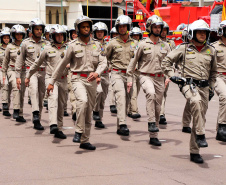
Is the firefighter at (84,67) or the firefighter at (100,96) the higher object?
the firefighter at (84,67)

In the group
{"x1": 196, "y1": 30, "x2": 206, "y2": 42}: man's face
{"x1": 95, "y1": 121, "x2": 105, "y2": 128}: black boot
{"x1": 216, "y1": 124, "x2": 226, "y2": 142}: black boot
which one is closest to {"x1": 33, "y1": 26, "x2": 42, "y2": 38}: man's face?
{"x1": 95, "y1": 121, "x2": 105, "y2": 128}: black boot

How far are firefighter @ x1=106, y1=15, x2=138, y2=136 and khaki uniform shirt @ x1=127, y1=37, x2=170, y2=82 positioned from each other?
67 cm

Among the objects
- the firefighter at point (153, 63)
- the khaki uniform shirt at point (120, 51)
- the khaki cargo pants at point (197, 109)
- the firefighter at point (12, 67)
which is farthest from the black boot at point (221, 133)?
the firefighter at point (12, 67)

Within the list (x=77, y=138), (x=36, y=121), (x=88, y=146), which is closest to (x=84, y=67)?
(x=77, y=138)

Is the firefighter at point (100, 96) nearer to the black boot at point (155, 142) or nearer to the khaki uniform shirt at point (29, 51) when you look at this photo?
the khaki uniform shirt at point (29, 51)

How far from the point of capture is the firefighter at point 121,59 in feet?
33.7

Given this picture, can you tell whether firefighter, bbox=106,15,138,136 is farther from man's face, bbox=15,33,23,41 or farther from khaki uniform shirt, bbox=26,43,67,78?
man's face, bbox=15,33,23,41

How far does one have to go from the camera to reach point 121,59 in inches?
424

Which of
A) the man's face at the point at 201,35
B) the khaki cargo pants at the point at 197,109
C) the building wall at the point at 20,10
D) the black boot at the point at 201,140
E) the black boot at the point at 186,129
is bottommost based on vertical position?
the black boot at the point at 186,129

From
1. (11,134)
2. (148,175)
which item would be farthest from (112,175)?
(11,134)

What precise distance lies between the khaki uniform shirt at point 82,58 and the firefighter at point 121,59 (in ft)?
5.05

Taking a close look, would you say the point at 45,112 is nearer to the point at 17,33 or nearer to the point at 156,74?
the point at 17,33

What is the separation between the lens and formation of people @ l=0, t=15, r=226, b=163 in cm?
795

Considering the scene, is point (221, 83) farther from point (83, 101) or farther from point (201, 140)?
point (83, 101)
